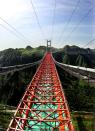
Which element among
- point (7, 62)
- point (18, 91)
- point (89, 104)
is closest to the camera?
point (89, 104)

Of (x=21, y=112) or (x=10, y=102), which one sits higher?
(x=21, y=112)

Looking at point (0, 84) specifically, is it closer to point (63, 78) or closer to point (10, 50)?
point (63, 78)

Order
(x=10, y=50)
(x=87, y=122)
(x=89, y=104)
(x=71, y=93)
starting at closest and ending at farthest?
(x=87, y=122) < (x=89, y=104) < (x=71, y=93) < (x=10, y=50)

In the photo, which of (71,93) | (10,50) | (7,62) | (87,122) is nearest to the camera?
(87,122)

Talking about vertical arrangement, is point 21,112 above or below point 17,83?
above

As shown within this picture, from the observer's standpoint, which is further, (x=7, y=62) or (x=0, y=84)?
(x=7, y=62)

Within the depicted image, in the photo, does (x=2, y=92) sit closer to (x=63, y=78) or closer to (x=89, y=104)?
(x=63, y=78)

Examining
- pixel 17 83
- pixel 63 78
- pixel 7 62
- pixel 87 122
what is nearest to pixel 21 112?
pixel 87 122

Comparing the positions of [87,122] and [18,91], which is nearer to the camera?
[87,122]

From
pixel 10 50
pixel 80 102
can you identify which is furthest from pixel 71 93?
pixel 10 50
